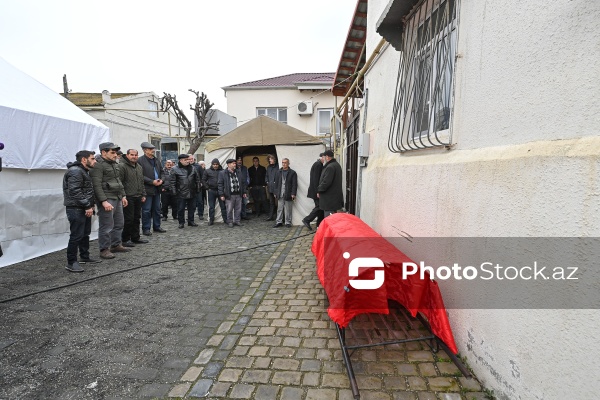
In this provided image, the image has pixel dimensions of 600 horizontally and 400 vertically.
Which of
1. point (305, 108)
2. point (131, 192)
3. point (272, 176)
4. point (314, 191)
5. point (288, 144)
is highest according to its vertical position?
point (305, 108)

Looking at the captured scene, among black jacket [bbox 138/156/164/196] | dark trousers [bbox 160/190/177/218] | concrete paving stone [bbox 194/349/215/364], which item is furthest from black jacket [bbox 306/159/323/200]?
concrete paving stone [bbox 194/349/215/364]

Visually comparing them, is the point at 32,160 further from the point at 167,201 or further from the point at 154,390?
the point at 154,390

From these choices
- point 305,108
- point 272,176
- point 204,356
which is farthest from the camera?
point 305,108

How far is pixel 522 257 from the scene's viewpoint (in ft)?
6.18

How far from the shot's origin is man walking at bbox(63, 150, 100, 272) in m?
4.97

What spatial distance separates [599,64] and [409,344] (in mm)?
2359

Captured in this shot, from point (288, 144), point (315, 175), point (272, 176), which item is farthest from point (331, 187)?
point (272, 176)

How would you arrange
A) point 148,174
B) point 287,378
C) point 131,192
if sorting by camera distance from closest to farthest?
point 287,378 → point 131,192 → point 148,174

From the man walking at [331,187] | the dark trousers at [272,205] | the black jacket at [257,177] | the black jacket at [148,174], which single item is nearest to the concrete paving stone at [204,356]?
the man walking at [331,187]

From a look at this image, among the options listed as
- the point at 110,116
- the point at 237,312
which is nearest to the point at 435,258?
the point at 237,312

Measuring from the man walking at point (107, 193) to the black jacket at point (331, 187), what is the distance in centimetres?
385

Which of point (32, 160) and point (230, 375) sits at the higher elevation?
point (32, 160)

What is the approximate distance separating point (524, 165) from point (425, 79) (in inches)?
78.9

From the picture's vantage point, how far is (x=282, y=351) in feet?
9.23
